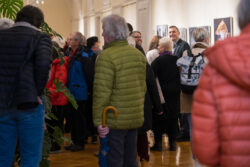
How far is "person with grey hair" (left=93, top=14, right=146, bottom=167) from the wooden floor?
7.13ft

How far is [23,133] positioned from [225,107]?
6.48 feet

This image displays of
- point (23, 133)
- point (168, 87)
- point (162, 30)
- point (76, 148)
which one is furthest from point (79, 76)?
point (162, 30)

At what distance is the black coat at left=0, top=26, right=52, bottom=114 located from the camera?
3.36 m

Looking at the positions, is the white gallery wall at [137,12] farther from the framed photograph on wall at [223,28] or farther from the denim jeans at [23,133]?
the denim jeans at [23,133]

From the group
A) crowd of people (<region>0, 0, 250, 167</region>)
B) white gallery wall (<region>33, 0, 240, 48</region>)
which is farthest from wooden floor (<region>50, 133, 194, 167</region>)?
white gallery wall (<region>33, 0, 240, 48</region>)

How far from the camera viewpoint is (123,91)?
3.70 meters

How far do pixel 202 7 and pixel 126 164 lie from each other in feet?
22.9

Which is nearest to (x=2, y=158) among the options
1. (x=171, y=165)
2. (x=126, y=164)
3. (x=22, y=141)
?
(x=22, y=141)

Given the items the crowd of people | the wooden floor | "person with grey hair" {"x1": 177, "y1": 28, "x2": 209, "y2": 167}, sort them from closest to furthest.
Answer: the crowd of people, "person with grey hair" {"x1": 177, "y1": 28, "x2": 209, "y2": 167}, the wooden floor

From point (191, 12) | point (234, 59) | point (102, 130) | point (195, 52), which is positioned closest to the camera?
point (234, 59)

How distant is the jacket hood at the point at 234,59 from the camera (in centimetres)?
188

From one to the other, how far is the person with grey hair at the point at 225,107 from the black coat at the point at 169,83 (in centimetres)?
458

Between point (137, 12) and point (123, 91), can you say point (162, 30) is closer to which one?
point (137, 12)

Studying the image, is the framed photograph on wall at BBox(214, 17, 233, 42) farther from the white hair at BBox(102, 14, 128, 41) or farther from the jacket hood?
the jacket hood
